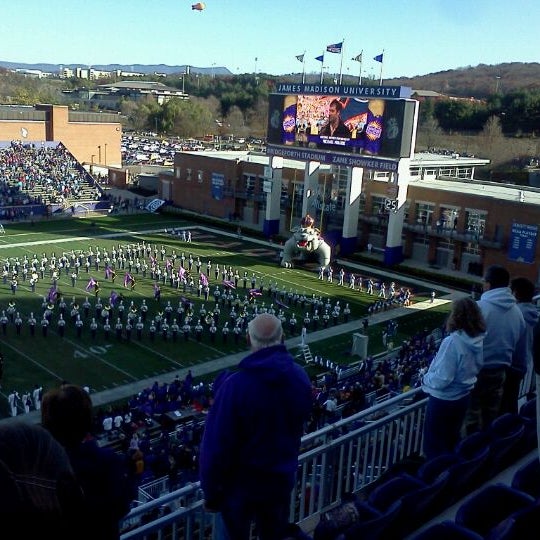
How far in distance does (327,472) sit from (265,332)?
1.70 m

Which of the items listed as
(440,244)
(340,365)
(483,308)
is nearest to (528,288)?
(483,308)

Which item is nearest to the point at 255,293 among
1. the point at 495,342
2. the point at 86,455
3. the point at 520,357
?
the point at 520,357

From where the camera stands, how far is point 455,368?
464 centimetres

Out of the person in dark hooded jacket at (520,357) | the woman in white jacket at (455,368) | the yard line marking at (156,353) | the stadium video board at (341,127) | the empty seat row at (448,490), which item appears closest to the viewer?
the empty seat row at (448,490)

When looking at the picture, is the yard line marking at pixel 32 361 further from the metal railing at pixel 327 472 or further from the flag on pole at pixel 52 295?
the metal railing at pixel 327 472

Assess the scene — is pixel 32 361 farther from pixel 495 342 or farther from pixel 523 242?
pixel 523 242

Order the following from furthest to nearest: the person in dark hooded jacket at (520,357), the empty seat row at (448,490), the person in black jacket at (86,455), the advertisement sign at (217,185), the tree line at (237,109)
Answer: the tree line at (237,109) → the advertisement sign at (217,185) → the person in dark hooded jacket at (520,357) → the empty seat row at (448,490) → the person in black jacket at (86,455)

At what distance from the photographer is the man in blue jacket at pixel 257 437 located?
3156 mm

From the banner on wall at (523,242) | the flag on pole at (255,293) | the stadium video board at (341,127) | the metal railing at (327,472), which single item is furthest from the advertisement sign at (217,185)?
the metal railing at (327,472)

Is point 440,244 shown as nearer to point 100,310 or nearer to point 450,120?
point 100,310

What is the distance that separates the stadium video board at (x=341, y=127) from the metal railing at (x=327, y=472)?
24.3 meters

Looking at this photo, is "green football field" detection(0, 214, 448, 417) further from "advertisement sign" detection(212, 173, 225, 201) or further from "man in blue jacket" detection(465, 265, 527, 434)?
"man in blue jacket" detection(465, 265, 527, 434)

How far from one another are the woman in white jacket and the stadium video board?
24689 millimetres

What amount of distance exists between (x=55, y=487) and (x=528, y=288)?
4954mm
